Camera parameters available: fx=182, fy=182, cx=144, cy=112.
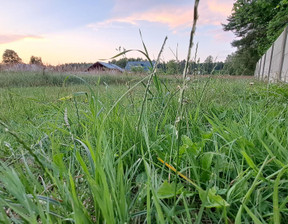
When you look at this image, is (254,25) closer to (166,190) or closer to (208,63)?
(208,63)

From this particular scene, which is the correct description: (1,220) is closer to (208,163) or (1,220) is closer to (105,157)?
(105,157)

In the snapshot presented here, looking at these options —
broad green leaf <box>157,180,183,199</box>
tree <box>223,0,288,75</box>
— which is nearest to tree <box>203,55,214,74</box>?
broad green leaf <box>157,180,183,199</box>

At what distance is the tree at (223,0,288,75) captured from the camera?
1281 cm

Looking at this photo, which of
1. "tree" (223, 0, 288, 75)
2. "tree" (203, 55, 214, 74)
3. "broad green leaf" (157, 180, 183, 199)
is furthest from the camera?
"tree" (223, 0, 288, 75)

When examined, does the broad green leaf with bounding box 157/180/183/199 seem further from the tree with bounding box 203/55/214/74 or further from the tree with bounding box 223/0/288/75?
the tree with bounding box 223/0/288/75

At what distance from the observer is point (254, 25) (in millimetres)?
19891

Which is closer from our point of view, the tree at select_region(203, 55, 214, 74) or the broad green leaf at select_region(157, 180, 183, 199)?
the broad green leaf at select_region(157, 180, 183, 199)

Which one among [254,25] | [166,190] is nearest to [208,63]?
[166,190]

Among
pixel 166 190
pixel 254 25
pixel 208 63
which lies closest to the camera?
pixel 166 190

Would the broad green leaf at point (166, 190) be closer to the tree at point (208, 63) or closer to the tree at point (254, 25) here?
the tree at point (208, 63)

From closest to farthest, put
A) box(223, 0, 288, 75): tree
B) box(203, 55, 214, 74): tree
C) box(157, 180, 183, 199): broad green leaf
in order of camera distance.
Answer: box(157, 180, 183, 199): broad green leaf, box(203, 55, 214, 74): tree, box(223, 0, 288, 75): tree

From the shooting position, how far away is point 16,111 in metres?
1.93

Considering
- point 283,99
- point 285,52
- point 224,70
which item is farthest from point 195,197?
point 285,52

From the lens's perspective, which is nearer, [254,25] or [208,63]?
[208,63]
